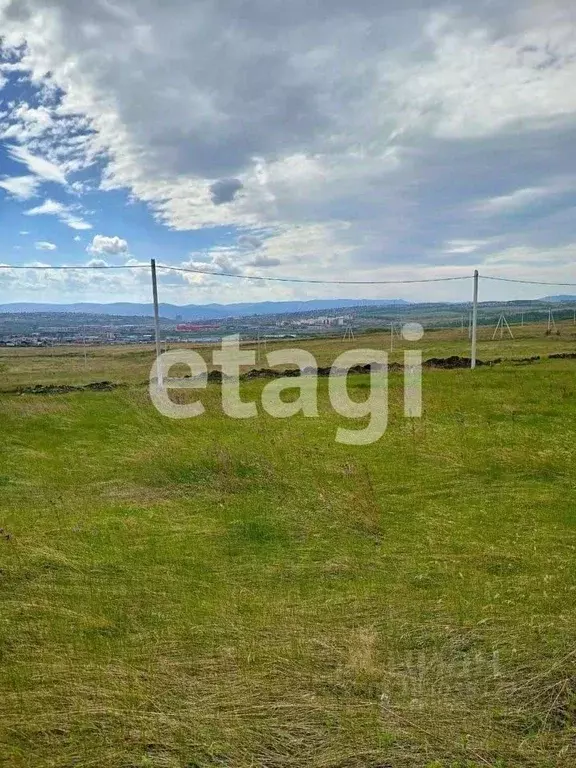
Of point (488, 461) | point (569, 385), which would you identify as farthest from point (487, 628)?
point (569, 385)

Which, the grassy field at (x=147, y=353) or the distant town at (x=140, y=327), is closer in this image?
the grassy field at (x=147, y=353)

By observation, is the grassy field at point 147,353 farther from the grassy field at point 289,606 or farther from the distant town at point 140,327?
the grassy field at point 289,606

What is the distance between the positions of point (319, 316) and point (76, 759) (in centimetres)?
9522

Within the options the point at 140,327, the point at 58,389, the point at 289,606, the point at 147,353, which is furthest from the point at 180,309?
the point at 289,606

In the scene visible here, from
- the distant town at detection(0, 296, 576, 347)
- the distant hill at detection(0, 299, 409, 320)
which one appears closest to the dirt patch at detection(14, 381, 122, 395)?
the distant hill at detection(0, 299, 409, 320)

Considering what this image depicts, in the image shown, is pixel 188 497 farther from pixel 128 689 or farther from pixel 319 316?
pixel 319 316

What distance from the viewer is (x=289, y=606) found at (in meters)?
4.70

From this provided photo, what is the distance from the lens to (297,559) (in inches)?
223

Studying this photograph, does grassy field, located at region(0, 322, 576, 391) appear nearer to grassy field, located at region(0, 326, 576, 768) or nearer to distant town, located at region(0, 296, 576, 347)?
distant town, located at region(0, 296, 576, 347)

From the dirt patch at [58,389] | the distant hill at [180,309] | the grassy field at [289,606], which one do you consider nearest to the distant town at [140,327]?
the distant hill at [180,309]

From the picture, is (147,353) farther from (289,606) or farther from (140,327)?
(289,606)

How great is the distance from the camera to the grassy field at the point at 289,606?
10.6ft

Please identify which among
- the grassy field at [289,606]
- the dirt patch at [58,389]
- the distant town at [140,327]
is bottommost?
the grassy field at [289,606]

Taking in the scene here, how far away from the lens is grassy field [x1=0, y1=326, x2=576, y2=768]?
10.6 feet
